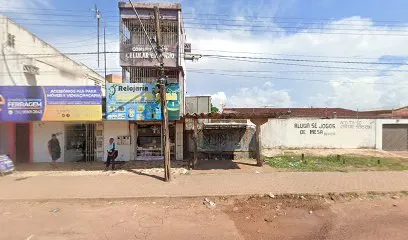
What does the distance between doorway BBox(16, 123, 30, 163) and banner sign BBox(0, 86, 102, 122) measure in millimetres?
2144

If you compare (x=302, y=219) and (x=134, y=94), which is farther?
(x=134, y=94)

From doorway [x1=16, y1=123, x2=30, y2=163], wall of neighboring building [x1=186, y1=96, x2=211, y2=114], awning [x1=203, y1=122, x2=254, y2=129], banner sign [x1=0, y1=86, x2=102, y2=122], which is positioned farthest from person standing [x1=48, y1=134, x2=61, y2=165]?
awning [x1=203, y1=122, x2=254, y2=129]

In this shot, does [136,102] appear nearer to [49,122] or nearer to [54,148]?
[49,122]

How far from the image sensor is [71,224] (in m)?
7.58

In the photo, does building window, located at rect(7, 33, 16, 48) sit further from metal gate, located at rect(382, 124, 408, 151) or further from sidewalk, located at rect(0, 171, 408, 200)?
metal gate, located at rect(382, 124, 408, 151)

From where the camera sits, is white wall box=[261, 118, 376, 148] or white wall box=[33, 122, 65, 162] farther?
white wall box=[261, 118, 376, 148]

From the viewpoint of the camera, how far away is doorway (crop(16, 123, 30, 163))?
16438mm

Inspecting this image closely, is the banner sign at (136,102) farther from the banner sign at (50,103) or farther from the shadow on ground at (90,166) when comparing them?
the shadow on ground at (90,166)

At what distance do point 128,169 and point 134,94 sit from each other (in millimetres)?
3414

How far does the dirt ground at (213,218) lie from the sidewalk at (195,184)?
0.56m

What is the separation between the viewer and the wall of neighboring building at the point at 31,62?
17469 mm

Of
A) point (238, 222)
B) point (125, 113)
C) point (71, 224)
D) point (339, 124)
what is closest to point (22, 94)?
point (125, 113)

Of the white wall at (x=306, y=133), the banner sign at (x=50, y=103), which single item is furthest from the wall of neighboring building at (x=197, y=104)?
the white wall at (x=306, y=133)

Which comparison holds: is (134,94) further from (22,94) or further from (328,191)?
(328,191)
